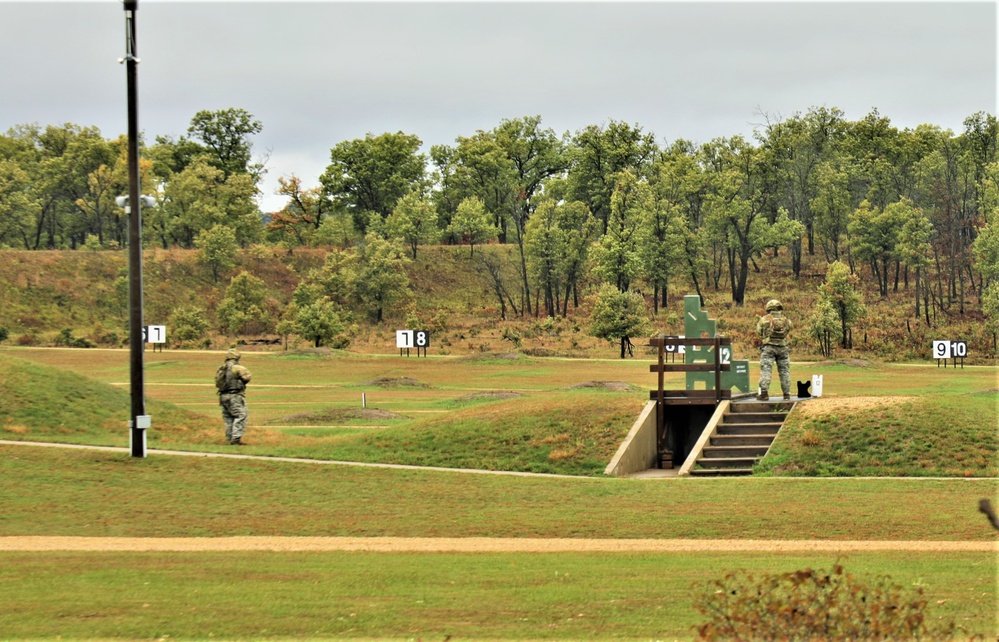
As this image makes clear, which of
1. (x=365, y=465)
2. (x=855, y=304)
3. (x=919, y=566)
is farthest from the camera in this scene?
(x=855, y=304)

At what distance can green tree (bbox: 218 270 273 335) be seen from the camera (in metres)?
91.3

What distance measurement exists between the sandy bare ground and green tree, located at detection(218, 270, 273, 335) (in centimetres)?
7459

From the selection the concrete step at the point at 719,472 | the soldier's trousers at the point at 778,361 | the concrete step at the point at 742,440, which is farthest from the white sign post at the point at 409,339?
the concrete step at the point at 719,472

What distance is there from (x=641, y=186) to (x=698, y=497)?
83.3 meters

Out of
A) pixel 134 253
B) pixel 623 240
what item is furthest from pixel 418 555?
pixel 623 240

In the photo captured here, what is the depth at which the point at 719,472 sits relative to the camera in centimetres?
2583

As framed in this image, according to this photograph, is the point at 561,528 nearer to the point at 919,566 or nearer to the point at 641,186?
the point at 919,566

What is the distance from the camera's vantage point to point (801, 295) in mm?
103875

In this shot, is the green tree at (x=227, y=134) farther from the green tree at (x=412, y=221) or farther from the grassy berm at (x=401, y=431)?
the grassy berm at (x=401, y=431)

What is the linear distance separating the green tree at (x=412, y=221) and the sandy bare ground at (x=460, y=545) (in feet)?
325

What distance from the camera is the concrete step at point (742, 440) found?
27.0m

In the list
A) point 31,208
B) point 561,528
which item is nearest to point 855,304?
point 561,528

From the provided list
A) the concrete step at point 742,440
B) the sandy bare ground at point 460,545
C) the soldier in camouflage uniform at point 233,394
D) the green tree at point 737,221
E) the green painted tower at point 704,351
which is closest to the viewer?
the sandy bare ground at point 460,545

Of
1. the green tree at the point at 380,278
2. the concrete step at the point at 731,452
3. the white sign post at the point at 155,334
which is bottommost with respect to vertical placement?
the concrete step at the point at 731,452
